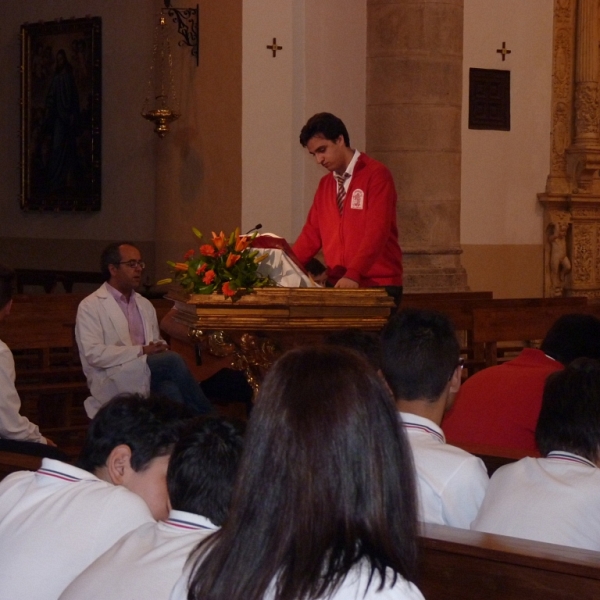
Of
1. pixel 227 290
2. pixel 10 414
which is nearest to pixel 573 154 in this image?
pixel 227 290

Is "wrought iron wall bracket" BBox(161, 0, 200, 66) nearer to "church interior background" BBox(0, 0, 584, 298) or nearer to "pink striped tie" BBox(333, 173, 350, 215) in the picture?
"church interior background" BBox(0, 0, 584, 298)

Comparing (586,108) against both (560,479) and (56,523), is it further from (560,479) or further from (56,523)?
(56,523)

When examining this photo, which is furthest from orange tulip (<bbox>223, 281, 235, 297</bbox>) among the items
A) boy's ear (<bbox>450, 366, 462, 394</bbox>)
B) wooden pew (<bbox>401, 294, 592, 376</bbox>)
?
wooden pew (<bbox>401, 294, 592, 376</bbox>)

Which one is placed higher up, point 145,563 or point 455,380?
point 455,380

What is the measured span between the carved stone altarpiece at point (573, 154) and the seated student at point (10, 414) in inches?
310

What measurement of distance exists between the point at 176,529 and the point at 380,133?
8.59 meters

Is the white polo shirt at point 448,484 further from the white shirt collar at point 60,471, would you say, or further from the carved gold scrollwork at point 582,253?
the carved gold scrollwork at point 582,253

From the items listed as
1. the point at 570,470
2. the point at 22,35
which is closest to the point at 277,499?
the point at 570,470

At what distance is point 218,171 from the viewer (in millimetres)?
10266

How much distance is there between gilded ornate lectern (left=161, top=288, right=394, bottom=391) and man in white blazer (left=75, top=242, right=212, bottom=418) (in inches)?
45.3

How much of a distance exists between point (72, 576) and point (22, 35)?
12.4 meters

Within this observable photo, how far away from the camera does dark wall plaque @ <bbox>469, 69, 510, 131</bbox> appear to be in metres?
11.1

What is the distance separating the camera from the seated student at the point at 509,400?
13.2 ft

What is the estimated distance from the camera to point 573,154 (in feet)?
38.7
